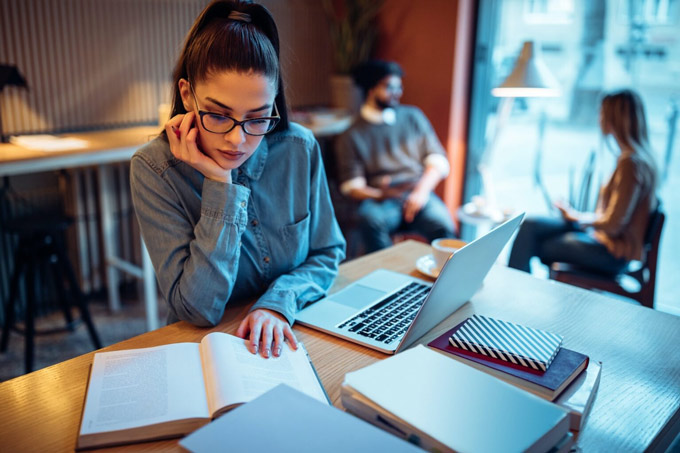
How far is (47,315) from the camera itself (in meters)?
3.04

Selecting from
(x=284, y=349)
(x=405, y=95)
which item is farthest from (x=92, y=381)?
(x=405, y=95)

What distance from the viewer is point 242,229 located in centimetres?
119

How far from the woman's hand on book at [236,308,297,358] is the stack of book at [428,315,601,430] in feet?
0.89

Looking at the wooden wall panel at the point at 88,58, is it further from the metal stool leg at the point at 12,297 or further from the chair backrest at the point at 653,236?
the chair backrest at the point at 653,236

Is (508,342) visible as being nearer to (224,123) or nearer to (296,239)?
(296,239)

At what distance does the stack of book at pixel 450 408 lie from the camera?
720 millimetres

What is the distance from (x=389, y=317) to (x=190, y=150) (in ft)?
1.73

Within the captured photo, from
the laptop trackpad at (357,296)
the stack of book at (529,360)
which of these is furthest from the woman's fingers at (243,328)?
the stack of book at (529,360)

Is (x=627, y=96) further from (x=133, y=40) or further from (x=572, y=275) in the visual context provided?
(x=133, y=40)

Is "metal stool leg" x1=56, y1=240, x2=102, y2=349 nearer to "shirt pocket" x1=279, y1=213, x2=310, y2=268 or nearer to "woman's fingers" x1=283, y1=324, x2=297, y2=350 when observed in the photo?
"shirt pocket" x1=279, y1=213, x2=310, y2=268

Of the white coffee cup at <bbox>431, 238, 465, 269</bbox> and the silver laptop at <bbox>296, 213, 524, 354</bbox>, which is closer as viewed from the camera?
the silver laptop at <bbox>296, 213, 524, 354</bbox>

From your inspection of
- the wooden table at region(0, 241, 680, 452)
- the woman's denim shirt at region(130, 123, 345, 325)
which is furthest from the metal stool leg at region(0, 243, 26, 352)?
the wooden table at region(0, 241, 680, 452)

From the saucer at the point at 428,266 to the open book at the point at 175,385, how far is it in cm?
48

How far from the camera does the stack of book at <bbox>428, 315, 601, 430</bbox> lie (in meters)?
0.89
